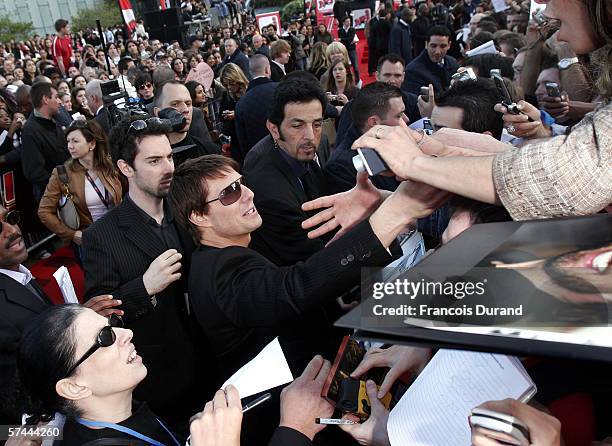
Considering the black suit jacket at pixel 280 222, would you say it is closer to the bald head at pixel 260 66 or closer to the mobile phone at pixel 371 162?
the mobile phone at pixel 371 162

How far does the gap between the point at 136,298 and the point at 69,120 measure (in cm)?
462

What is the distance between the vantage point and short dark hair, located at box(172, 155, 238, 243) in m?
2.33

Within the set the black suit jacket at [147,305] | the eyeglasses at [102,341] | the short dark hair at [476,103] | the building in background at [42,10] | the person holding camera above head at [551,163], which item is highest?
the building in background at [42,10]

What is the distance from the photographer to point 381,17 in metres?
11.9

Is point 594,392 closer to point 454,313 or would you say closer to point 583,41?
point 454,313

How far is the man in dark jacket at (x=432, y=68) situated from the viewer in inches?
259

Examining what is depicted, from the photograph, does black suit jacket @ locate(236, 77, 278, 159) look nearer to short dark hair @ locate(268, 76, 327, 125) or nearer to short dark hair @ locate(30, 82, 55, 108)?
short dark hair @ locate(268, 76, 327, 125)

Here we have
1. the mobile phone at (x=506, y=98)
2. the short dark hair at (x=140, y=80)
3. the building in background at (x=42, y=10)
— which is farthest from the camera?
the building in background at (x=42, y=10)

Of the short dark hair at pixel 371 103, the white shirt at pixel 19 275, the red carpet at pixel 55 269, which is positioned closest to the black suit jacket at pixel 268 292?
the white shirt at pixel 19 275

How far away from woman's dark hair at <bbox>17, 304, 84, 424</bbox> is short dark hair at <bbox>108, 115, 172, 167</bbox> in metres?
1.69

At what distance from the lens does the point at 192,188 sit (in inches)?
93.3

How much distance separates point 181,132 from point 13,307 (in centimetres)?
236

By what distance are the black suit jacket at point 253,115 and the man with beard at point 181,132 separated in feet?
1.97

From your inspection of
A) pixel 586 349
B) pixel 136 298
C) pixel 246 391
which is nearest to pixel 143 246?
pixel 136 298
